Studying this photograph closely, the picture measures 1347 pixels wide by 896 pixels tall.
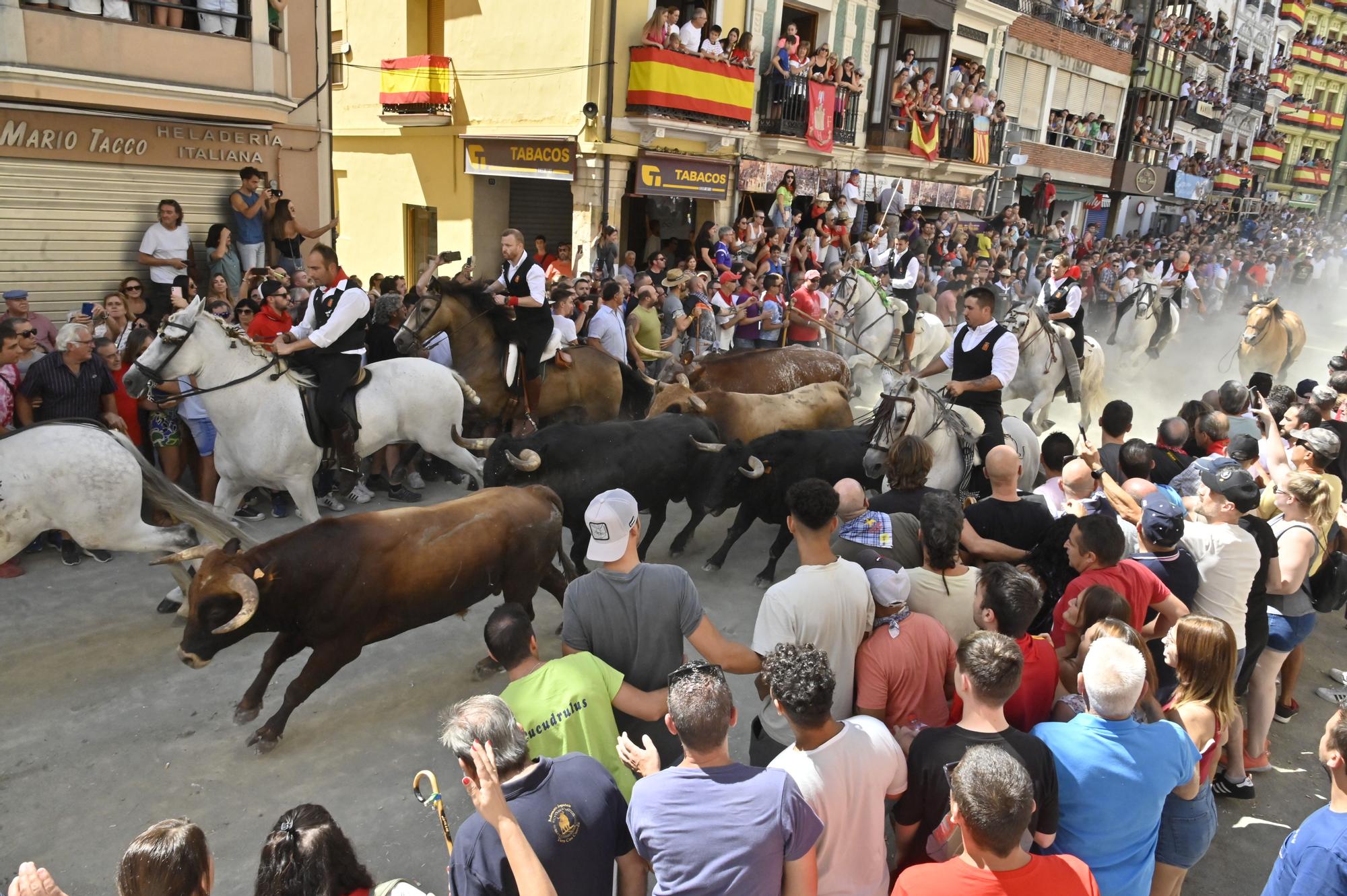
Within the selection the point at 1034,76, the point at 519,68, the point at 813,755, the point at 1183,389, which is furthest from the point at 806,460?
the point at 1034,76

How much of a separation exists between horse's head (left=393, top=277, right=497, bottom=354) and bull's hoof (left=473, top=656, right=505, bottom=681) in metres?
3.89

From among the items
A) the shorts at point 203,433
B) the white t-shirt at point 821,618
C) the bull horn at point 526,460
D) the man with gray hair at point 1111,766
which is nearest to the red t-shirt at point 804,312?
the bull horn at point 526,460

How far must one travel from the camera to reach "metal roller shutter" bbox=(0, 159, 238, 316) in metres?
9.23

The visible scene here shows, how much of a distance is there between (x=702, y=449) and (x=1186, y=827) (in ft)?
14.8

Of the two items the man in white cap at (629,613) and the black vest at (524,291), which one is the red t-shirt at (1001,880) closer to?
the man in white cap at (629,613)

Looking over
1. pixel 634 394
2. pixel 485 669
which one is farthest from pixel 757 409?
pixel 485 669

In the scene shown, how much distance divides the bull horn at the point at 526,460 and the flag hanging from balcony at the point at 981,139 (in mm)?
20513

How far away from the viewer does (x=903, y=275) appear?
16906 mm

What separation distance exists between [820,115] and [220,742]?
56.4 ft

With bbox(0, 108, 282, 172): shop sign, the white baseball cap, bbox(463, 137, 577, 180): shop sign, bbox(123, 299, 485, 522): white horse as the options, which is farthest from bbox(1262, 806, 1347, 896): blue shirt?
bbox(463, 137, 577, 180): shop sign

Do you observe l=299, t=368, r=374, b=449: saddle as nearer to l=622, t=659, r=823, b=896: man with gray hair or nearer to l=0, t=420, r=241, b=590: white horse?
l=0, t=420, r=241, b=590: white horse

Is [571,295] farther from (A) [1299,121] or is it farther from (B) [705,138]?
(A) [1299,121]

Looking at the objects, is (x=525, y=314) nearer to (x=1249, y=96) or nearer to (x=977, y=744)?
A: (x=977, y=744)

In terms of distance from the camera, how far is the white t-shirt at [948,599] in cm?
390
